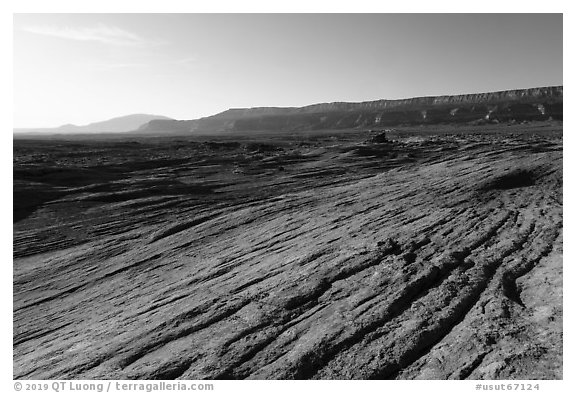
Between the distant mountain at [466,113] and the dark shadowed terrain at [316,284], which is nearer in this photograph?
the dark shadowed terrain at [316,284]

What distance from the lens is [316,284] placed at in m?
11.1

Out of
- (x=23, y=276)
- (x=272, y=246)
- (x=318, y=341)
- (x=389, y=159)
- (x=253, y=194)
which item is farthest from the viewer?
(x=389, y=159)

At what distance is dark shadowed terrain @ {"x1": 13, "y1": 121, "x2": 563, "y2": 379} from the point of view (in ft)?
27.6

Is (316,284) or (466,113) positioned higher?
(466,113)

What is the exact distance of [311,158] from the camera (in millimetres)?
41312

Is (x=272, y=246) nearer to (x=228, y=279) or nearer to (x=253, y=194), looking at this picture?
(x=228, y=279)

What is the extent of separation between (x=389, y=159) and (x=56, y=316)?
2880 centimetres

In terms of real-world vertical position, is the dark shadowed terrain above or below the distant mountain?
below

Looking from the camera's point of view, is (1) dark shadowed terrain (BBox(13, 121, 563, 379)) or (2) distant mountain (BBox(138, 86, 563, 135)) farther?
(2) distant mountain (BBox(138, 86, 563, 135))

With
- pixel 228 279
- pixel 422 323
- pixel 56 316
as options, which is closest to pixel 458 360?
pixel 422 323

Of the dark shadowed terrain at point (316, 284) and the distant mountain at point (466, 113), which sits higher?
the distant mountain at point (466, 113)

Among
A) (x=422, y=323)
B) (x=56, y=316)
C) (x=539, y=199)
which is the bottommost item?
(x=56, y=316)

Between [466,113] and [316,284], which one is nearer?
[316,284]

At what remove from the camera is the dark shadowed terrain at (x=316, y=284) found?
841cm
